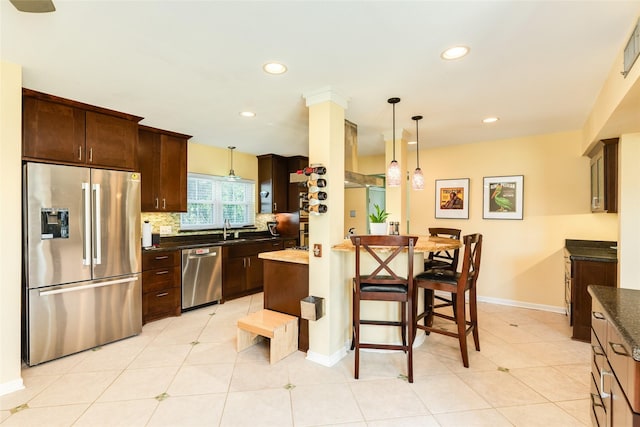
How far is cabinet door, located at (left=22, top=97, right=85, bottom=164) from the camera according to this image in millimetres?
2576

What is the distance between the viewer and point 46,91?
102 inches

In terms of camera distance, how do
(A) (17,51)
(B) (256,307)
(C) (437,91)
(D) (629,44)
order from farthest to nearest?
1. (B) (256,307)
2. (C) (437,91)
3. (A) (17,51)
4. (D) (629,44)

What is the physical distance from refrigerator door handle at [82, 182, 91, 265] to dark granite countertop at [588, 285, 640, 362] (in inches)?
144

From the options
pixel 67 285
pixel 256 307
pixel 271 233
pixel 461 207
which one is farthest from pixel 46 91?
pixel 461 207

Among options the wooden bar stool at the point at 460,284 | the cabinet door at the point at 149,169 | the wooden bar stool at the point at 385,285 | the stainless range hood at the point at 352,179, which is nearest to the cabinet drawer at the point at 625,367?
the wooden bar stool at the point at 385,285

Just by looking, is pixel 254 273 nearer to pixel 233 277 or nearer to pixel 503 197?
pixel 233 277

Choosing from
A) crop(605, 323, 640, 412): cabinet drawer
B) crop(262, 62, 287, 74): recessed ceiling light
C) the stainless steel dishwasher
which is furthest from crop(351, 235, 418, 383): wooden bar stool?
the stainless steel dishwasher

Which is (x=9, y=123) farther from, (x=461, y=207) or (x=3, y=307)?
(x=461, y=207)

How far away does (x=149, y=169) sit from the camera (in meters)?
3.90

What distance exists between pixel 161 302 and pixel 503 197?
4817 mm

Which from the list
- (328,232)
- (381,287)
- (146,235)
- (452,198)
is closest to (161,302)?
(146,235)

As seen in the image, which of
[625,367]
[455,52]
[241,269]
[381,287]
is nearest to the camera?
[625,367]

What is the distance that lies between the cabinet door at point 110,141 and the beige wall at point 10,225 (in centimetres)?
69

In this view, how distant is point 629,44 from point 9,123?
4144 millimetres
